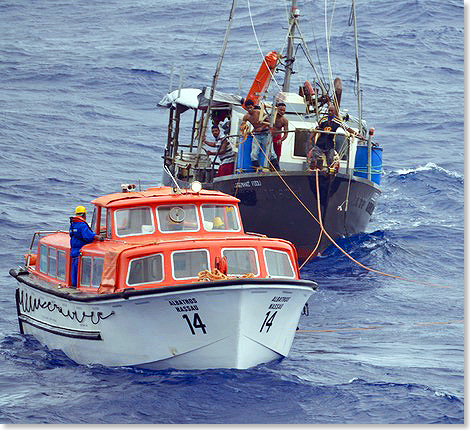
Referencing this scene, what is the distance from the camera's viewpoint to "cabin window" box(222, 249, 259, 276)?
19.2m

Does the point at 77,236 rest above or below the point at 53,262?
above

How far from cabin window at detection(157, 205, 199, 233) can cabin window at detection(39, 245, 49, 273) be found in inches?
130

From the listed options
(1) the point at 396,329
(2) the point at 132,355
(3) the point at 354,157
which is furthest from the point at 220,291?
(3) the point at 354,157

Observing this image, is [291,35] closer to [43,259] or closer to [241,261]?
[43,259]

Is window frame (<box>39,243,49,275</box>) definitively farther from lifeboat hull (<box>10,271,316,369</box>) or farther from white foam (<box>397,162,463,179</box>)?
white foam (<box>397,162,463,179</box>)

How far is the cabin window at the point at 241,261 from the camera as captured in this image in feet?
63.1

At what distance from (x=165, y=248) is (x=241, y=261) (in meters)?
1.46

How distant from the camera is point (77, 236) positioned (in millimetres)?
20422

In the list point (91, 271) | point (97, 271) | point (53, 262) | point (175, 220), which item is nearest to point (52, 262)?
point (53, 262)

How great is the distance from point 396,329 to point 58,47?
127ft

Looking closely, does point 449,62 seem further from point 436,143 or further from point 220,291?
point 220,291

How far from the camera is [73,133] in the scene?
144 ft

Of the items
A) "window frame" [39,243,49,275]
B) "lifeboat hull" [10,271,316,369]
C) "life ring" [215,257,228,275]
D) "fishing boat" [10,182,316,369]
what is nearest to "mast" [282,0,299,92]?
"fishing boat" [10,182,316,369]

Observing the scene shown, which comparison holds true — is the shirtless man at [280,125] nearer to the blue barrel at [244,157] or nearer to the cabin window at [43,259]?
the blue barrel at [244,157]
